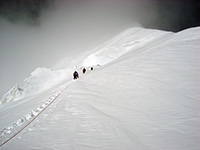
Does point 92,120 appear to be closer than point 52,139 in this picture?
No

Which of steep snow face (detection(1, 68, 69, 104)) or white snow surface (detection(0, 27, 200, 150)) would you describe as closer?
white snow surface (detection(0, 27, 200, 150))

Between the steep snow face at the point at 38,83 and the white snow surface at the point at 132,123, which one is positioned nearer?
the white snow surface at the point at 132,123

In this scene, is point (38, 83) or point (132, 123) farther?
point (38, 83)

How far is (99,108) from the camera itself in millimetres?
5418

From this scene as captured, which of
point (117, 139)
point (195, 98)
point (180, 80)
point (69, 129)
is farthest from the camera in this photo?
point (180, 80)

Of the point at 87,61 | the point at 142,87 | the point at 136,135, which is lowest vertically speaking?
the point at 136,135

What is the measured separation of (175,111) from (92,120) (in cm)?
308

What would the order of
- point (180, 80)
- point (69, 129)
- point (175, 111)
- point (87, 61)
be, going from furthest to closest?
1. point (87, 61)
2. point (180, 80)
3. point (175, 111)
4. point (69, 129)

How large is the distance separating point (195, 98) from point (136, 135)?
3625mm

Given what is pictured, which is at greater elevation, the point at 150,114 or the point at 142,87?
the point at 142,87

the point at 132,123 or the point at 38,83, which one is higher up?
the point at 38,83

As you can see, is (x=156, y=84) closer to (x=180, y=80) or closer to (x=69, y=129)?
(x=180, y=80)

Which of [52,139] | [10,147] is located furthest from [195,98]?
[10,147]

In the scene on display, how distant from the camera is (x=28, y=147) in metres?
3.27
